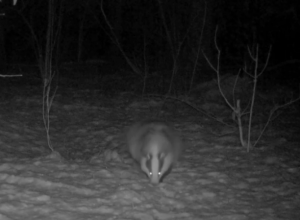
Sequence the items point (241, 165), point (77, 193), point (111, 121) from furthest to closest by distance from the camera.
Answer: point (111, 121) < point (241, 165) < point (77, 193)

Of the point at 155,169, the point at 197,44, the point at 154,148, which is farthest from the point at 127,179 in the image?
the point at 197,44

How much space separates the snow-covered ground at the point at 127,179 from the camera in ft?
16.7

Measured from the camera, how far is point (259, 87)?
1477 centimetres

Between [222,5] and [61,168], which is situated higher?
[222,5]

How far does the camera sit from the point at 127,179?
621cm

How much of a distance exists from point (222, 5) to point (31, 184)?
41.5 feet

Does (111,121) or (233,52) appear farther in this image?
(233,52)

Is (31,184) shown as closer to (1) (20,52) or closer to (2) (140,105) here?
(2) (140,105)

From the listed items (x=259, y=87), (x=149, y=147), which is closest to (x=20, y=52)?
(x=259, y=87)

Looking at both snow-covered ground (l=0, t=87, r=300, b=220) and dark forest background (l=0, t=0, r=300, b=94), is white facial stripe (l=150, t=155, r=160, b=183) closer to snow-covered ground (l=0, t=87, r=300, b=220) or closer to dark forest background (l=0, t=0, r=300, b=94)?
snow-covered ground (l=0, t=87, r=300, b=220)

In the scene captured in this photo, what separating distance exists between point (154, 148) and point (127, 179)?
24.4 inches

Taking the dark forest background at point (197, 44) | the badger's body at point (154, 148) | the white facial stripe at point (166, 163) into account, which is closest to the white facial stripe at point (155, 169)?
the badger's body at point (154, 148)

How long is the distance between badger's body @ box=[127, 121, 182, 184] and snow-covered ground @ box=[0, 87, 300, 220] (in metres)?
0.18

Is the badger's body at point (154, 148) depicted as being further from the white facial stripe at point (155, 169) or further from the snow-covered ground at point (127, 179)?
the snow-covered ground at point (127, 179)
